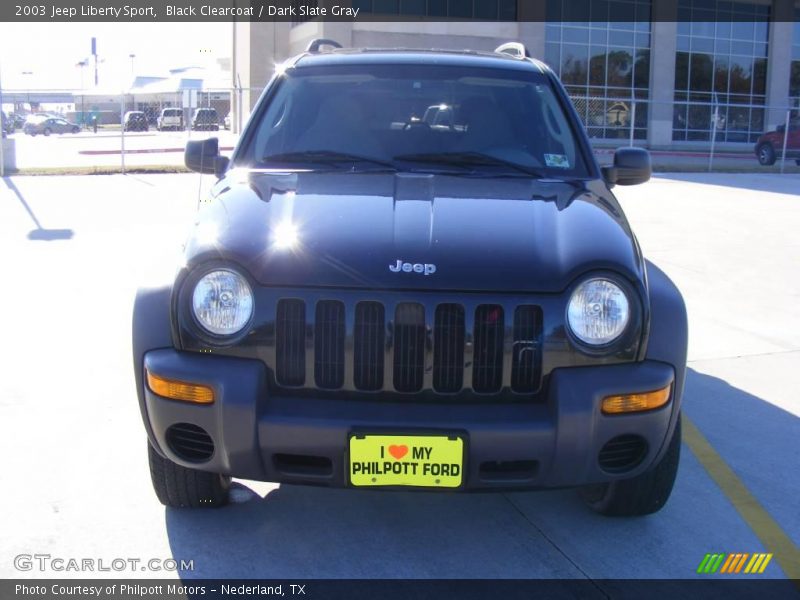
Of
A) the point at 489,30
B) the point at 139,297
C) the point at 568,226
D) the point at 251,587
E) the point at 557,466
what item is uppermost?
the point at 489,30

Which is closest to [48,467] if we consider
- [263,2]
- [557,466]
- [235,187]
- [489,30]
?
[235,187]

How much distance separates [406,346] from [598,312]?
0.67m

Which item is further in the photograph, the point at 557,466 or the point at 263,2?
the point at 263,2

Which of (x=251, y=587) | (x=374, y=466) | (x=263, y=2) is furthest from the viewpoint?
(x=263, y=2)

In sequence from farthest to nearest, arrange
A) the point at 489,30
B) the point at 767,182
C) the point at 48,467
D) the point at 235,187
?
the point at 489,30 → the point at 767,182 → the point at 48,467 → the point at 235,187

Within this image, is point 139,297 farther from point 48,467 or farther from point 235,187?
point 48,467

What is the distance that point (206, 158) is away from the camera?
4.47 meters

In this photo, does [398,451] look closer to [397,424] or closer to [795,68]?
[397,424]

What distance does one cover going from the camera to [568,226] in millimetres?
3227

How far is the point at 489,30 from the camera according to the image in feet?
105

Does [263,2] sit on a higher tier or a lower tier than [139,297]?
higher

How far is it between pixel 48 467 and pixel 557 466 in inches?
91.4

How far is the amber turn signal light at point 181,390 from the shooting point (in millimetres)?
2875

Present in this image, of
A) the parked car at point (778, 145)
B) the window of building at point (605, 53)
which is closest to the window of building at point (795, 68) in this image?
the window of building at point (605, 53)
